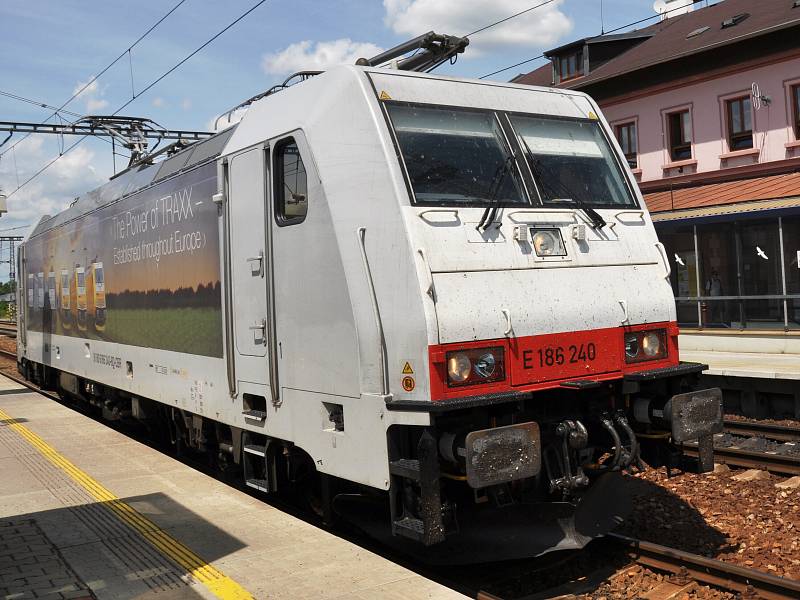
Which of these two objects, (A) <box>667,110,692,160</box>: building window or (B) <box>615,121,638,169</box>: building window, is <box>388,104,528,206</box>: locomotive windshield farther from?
(B) <box>615,121,638,169</box>: building window

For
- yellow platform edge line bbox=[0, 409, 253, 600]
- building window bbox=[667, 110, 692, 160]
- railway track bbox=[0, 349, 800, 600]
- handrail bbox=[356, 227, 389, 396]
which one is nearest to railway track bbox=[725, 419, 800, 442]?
railway track bbox=[0, 349, 800, 600]

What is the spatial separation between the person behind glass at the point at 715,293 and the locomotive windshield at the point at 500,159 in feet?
44.7

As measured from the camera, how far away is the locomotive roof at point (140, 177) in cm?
730

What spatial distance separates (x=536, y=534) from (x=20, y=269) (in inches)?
578

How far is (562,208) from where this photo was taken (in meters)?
5.76

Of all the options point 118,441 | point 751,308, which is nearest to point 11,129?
point 118,441

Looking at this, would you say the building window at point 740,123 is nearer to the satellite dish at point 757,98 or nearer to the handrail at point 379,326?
the satellite dish at point 757,98

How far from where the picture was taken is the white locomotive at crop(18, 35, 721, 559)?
4.87m

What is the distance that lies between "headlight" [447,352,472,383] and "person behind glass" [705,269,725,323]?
15.3 m

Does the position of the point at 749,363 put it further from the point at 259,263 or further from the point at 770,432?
the point at 259,263

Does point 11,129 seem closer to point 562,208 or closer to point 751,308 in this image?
point 751,308

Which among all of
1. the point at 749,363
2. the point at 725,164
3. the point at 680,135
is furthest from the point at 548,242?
the point at 680,135

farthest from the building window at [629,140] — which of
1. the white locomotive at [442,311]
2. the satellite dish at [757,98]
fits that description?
the white locomotive at [442,311]

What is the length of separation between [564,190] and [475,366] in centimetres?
166
